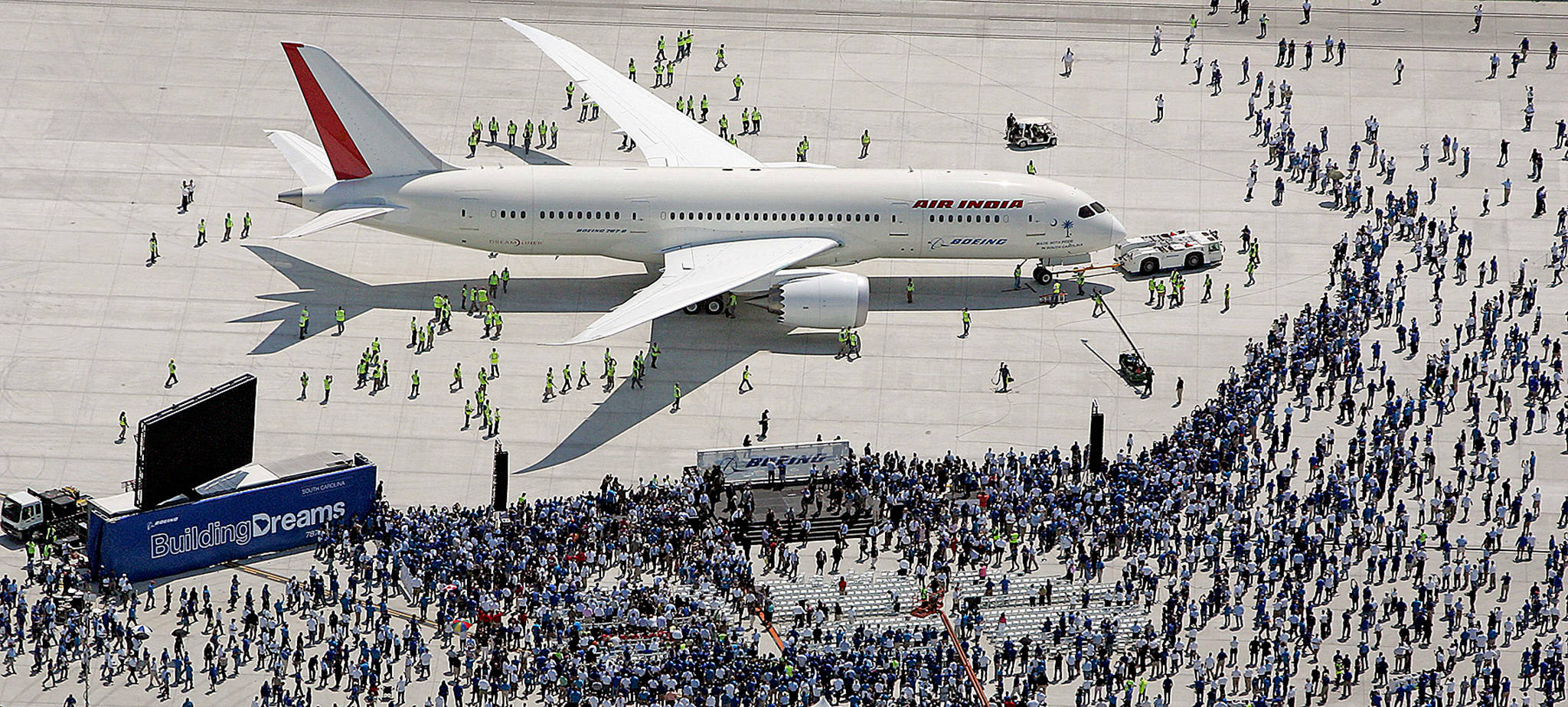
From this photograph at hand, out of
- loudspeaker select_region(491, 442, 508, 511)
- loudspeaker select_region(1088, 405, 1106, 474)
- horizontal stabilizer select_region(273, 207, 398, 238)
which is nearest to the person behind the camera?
loudspeaker select_region(491, 442, 508, 511)

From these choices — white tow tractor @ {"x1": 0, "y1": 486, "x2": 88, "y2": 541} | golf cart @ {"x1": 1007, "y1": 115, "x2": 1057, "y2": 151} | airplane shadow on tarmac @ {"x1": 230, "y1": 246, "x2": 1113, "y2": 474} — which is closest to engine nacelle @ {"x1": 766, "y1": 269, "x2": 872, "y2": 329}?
airplane shadow on tarmac @ {"x1": 230, "y1": 246, "x2": 1113, "y2": 474}

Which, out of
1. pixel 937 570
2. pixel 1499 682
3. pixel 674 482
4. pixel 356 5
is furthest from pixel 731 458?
pixel 356 5

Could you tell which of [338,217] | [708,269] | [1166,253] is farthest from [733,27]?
[338,217]

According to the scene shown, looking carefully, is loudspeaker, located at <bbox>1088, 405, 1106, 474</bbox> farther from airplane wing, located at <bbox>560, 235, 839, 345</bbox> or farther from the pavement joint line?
the pavement joint line

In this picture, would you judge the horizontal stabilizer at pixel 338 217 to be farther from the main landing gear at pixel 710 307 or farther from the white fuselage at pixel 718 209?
the main landing gear at pixel 710 307

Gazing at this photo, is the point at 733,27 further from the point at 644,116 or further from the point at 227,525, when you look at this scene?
the point at 227,525

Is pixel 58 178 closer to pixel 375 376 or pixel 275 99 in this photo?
pixel 275 99

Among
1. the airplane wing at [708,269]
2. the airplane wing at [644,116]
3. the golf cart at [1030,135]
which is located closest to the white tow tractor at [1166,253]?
the golf cart at [1030,135]
